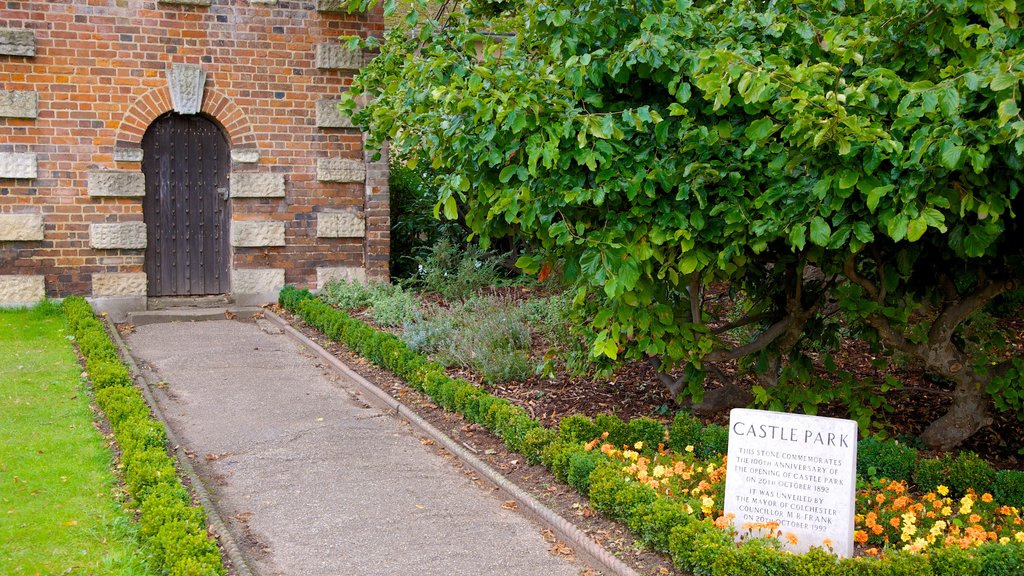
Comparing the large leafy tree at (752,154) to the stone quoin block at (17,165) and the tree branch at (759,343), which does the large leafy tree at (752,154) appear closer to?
the tree branch at (759,343)

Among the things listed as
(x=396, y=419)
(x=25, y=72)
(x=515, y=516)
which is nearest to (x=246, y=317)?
(x=25, y=72)

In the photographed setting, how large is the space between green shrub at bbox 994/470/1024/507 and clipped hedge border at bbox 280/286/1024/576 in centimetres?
108

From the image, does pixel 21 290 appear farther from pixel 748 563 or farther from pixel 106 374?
pixel 748 563

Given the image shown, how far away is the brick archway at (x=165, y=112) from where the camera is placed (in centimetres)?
1139

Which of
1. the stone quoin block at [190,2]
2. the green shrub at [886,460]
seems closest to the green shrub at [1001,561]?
the green shrub at [886,460]

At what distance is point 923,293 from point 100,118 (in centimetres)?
938

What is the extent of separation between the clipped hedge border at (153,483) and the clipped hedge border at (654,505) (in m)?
2.14

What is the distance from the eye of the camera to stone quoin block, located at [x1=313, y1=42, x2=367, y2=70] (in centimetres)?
1213

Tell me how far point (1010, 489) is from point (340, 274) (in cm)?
888

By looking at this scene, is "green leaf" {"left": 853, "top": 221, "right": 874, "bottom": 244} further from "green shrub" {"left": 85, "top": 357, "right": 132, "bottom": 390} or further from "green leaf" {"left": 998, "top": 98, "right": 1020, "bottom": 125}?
"green shrub" {"left": 85, "top": 357, "right": 132, "bottom": 390}

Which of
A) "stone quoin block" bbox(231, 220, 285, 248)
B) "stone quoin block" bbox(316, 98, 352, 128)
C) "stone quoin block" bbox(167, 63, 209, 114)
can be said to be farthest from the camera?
"stone quoin block" bbox(316, 98, 352, 128)

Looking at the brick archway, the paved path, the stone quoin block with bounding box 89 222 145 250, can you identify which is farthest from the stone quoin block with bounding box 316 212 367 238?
the paved path

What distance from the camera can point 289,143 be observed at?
12164 mm

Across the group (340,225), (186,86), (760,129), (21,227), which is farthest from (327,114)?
(760,129)
